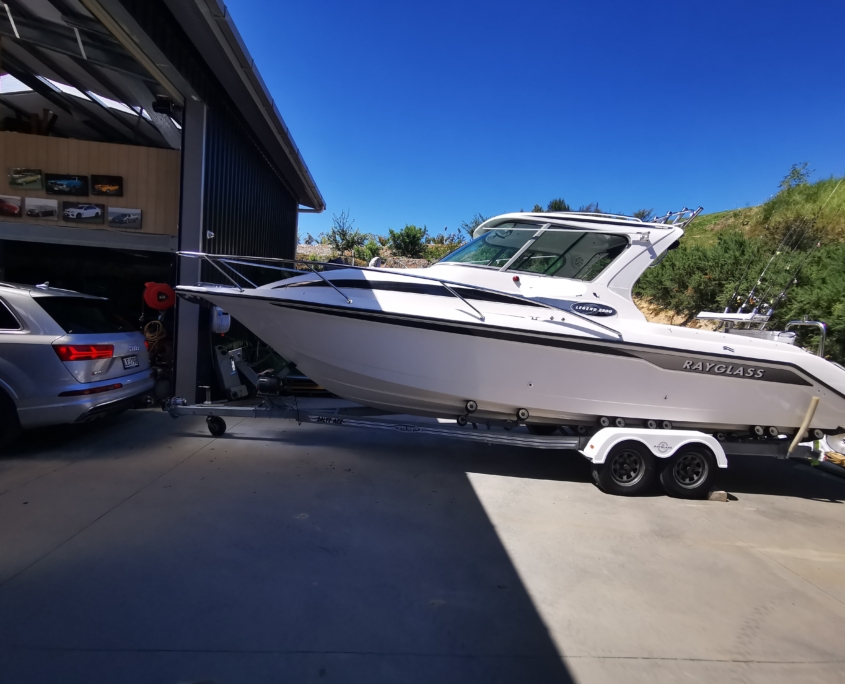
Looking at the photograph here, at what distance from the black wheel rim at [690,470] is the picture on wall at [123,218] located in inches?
301

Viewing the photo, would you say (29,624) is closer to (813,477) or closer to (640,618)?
(640,618)

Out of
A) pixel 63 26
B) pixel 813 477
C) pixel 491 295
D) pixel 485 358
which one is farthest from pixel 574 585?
pixel 63 26

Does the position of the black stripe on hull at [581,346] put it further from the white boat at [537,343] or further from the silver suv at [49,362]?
the silver suv at [49,362]

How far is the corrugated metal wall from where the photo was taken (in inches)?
277

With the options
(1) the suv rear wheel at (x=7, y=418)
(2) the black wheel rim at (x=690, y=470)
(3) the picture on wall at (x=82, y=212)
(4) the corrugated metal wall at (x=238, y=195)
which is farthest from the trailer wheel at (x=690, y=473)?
(3) the picture on wall at (x=82, y=212)

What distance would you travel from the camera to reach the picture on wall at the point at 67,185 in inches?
273

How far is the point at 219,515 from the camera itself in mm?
3617

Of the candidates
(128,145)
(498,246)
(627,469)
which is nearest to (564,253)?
(498,246)

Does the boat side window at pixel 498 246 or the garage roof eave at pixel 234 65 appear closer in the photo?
the boat side window at pixel 498 246

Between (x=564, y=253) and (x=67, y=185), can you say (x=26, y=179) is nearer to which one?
(x=67, y=185)

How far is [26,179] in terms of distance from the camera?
6953mm

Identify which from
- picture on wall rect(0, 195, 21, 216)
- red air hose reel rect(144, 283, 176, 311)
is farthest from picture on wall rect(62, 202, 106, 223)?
red air hose reel rect(144, 283, 176, 311)

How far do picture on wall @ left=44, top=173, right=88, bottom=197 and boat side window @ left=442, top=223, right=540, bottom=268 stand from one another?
5638mm

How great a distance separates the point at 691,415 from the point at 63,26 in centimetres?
851
